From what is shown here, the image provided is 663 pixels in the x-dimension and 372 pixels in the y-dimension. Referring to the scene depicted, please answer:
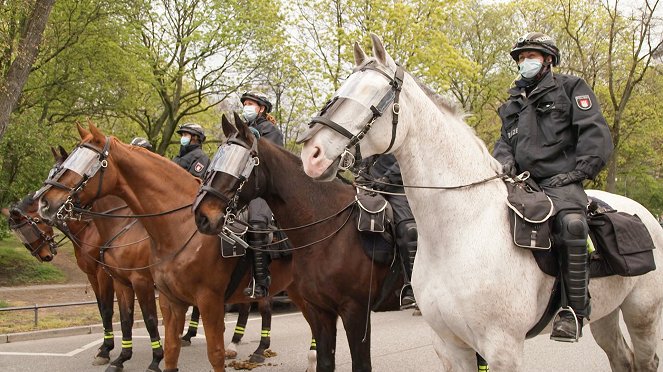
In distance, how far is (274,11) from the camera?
23.8 meters

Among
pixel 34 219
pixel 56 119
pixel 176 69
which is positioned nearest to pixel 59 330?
pixel 34 219

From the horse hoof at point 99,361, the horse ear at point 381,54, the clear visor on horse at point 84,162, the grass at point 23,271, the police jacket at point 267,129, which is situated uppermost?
the horse ear at point 381,54

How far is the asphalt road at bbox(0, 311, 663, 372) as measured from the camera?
7867 millimetres

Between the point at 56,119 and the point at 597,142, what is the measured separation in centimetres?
2113

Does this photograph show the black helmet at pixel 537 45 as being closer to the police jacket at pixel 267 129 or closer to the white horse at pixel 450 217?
the white horse at pixel 450 217

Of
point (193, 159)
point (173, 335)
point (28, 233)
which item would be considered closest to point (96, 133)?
point (173, 335)

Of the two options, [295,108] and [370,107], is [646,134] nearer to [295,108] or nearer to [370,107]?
[295,108]

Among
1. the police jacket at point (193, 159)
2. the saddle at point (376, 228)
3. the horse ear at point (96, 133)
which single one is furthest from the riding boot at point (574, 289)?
the police jacket at point (193, 159)

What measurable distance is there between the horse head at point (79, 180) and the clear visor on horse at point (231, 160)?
1.69 meters

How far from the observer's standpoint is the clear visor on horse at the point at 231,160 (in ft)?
16.4

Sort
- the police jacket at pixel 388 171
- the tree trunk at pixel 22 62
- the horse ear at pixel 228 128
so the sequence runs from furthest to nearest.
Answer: the tree trunk at pixel 22 62
the police jacket at pixel 388 171
the horse ear at pixel 228 128

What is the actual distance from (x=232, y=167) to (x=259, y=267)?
158 cm

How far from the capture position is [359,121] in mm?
3348

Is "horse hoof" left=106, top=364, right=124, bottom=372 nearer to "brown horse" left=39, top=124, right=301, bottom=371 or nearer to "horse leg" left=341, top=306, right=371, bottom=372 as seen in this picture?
"brown horse" left=39, top=124, right=301, bottom=371
